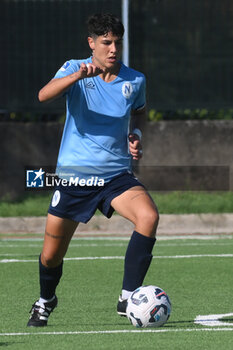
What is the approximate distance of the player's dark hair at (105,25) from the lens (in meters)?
7.23

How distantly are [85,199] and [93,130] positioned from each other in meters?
0.51

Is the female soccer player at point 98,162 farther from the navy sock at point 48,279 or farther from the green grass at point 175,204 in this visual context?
the green grass at point 175,204

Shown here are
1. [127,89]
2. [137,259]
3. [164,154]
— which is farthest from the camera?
[164,154]

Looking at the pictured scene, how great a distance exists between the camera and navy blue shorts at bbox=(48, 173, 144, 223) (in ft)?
23.7

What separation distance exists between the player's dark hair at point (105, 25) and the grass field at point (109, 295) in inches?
84.2

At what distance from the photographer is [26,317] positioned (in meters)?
7.83

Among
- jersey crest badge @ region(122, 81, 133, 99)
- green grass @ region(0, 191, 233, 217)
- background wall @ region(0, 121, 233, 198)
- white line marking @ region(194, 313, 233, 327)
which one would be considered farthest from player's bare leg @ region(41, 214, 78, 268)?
background wall @ region(0, 121, 233, 198)

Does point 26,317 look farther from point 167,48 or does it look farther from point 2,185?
point 167,48

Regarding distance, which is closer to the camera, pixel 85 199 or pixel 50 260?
pixel 85 199

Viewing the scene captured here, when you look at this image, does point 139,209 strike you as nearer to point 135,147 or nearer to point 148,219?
point 148,219

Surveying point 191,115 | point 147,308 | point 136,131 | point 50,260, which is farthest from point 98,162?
point 191,115

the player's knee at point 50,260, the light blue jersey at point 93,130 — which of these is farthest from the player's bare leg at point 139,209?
the player's knee at point 50,260

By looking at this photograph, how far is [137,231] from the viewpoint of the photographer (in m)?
7.11

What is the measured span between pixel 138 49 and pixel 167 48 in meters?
0.63
